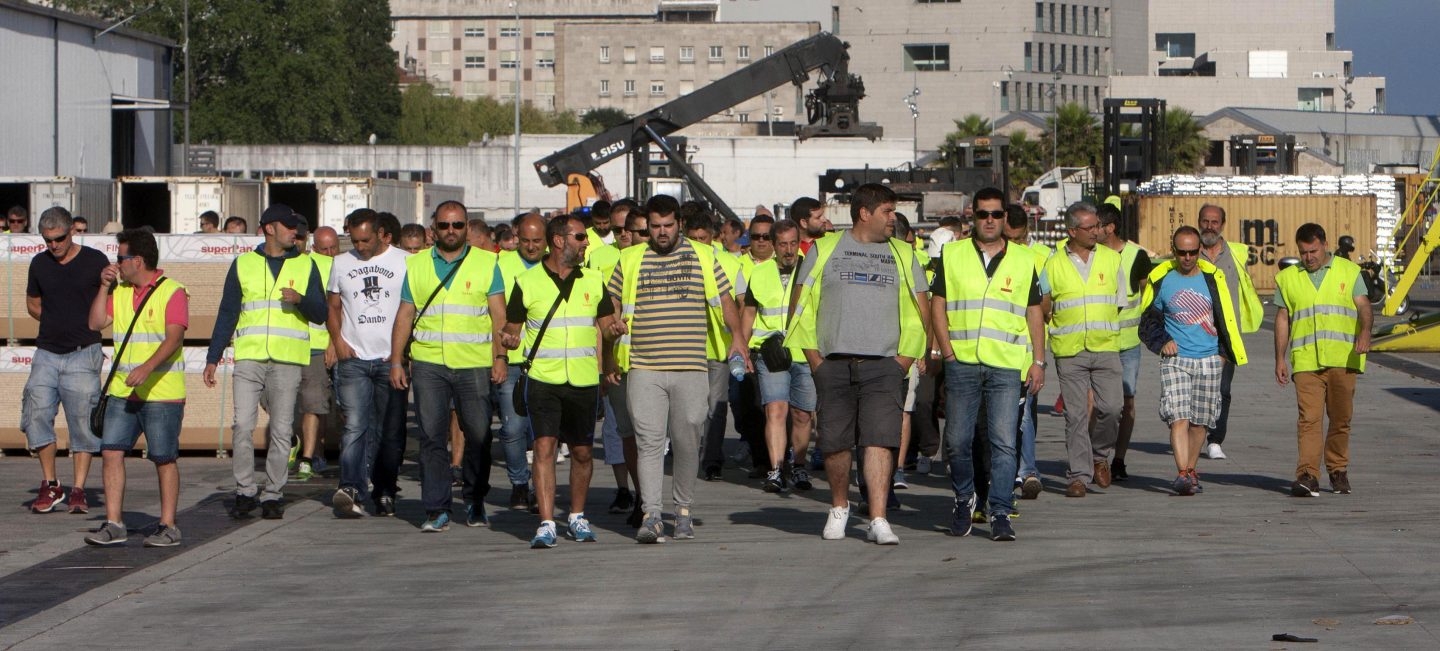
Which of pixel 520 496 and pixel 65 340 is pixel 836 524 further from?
pixel 65 340

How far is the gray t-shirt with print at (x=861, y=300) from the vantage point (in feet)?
32.6

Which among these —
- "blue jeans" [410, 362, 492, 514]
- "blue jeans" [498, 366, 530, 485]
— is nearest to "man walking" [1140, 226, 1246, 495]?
"blue jeans" [498, 366, 530, 485]

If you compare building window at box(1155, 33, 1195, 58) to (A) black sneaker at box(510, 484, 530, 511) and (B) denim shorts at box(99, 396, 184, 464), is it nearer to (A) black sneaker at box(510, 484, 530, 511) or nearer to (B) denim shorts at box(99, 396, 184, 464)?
(A) black sneaker at box(510, 484, 530, 511)

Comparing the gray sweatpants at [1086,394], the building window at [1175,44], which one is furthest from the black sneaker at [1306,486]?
the building window at [1175,44]

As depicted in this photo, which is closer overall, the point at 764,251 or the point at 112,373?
the point at 112,373

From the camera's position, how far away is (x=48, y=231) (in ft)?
36.5

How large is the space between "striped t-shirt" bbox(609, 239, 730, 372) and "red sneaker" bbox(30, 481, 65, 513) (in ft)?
13.2

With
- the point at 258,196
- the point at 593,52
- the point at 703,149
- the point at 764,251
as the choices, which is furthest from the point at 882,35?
the point at 764,251

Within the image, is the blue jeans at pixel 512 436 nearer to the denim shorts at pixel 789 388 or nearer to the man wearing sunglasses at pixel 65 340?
the denim shorts at pixel 789 388

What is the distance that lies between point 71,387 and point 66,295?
56 centimetres

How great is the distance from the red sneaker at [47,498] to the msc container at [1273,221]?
119ft

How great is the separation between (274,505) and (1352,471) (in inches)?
288

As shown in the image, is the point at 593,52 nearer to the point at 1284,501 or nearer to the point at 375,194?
the point at 375,194

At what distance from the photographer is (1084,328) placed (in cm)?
1203
